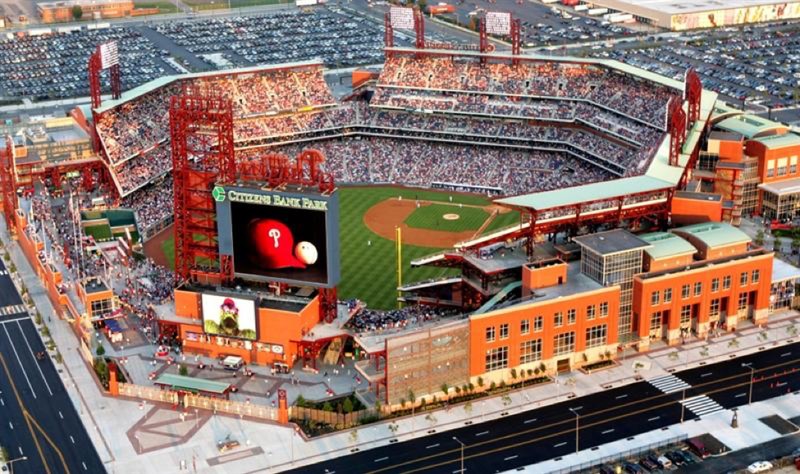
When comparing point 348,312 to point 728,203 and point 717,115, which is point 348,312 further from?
point 717,115

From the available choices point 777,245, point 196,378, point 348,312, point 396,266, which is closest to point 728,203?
point 777,245

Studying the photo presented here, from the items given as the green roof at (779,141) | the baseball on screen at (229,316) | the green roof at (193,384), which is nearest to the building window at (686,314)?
the green roof at (779,141)

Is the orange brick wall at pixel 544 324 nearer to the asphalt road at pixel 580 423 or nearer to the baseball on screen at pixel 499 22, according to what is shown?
the asphalt road at pixel 580 423

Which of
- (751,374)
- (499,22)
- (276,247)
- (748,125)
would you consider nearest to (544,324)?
(751,374)

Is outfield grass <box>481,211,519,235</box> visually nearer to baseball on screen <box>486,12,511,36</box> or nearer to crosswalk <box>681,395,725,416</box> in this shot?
baseball on screen <box>486,12,511,36</box>

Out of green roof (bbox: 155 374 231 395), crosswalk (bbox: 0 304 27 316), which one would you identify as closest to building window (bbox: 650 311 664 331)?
green roof (bbox: 155 374 231 395)

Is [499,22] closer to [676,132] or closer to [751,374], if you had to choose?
[676,132]
